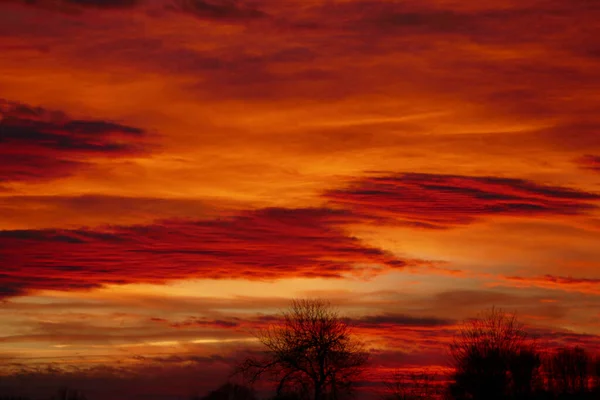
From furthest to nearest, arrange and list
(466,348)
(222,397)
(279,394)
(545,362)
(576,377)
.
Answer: (222,397) < (576,377) < (545,362) < (466,348) < (279,394)

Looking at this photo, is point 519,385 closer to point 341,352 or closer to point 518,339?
point 518,339

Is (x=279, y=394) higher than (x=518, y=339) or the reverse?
the reverse

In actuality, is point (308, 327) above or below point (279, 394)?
above

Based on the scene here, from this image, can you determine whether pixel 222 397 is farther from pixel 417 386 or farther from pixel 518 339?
pixel 518 339

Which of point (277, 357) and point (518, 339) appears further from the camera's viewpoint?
point (518, 339)

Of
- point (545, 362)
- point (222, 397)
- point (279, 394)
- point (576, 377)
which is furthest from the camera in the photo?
point (222, 397)

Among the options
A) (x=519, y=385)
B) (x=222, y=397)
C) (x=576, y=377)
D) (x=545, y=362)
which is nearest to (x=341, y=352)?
(x=519, y=385)

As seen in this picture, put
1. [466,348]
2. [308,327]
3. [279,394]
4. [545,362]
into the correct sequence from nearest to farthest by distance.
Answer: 1. [279,394]
2. [308,327]
3. [466,348]
4. [545,362]

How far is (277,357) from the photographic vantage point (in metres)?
64.4

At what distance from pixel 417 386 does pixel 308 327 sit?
51.6 feet

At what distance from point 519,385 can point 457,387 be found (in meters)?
5.59

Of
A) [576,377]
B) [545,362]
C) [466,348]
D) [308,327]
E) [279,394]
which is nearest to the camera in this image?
[279,394]

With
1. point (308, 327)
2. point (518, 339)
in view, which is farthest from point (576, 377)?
point (308, 327)

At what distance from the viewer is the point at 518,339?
74938 mm
